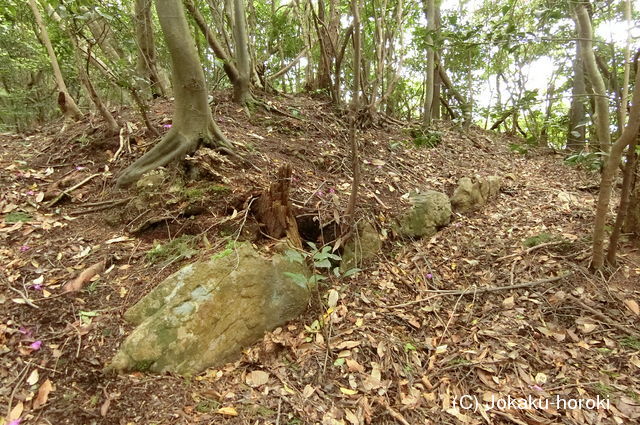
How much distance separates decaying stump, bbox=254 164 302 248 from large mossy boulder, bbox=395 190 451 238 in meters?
1.54

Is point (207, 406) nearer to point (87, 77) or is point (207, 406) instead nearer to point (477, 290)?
point (477, 290)

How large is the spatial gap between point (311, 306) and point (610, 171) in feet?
9.63

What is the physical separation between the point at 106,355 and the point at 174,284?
0.67 metres

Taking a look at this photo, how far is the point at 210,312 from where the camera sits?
2.71 m

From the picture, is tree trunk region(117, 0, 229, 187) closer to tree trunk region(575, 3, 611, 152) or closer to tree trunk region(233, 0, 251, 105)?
tree trunk region(233, 0, 251, 105)

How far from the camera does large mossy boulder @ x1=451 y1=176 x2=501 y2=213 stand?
504 cm

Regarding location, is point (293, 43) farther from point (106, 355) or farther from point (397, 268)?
point (106, 355)

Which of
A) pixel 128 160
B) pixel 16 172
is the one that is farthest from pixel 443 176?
pixel 16 172

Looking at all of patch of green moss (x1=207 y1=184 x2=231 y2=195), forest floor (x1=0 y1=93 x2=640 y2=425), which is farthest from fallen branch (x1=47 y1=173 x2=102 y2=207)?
patch of green moss (x1=207 y1=184 x2=231 y2=195)

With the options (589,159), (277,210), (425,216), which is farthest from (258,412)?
(589,159)

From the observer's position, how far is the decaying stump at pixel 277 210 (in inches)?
131

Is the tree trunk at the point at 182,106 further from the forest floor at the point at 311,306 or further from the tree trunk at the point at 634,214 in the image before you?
Answer: the tree trunk at the point at 634,214

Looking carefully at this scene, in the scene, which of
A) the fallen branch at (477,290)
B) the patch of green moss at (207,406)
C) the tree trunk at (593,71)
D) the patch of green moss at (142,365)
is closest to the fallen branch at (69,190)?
the patch of green moss at (142,365)

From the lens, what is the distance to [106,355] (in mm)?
2441
